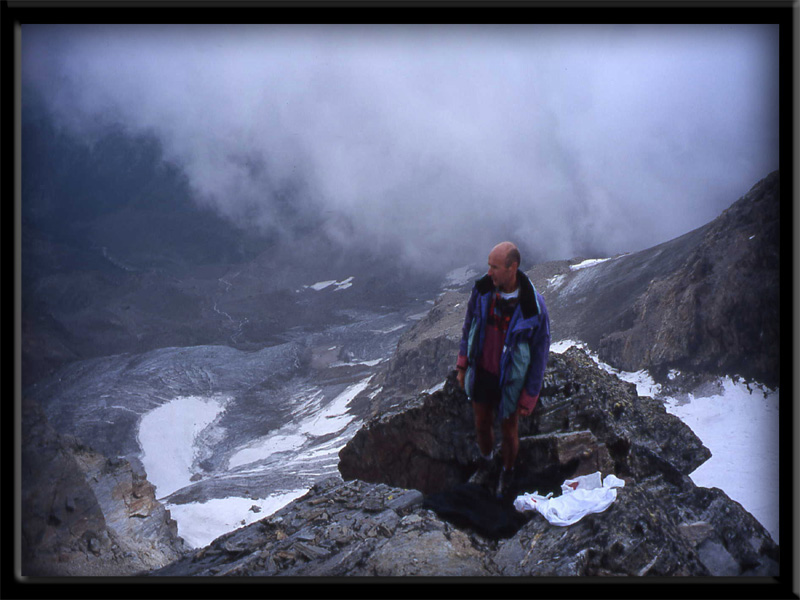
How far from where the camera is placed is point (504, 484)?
415 cm

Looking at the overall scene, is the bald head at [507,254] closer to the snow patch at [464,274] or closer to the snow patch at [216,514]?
the snow patch at [464,274]

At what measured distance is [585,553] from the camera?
3.23 metres

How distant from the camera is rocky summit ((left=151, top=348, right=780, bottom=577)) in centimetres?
334

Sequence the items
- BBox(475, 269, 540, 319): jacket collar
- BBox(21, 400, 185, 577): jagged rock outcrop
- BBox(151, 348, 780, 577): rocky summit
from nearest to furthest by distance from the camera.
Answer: BBox(151, 348, 780, 577): rocky summit → BBox(475, 269, 540, 319): jacket collar → BBox(21, 400, 185, 577): jagged rock outcrop

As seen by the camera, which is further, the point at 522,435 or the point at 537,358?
the point at 522,435

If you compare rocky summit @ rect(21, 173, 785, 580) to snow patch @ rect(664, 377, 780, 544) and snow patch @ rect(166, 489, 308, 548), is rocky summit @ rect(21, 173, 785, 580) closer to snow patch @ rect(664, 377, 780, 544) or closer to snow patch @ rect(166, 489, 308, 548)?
snow patch @ rect(664, 377, 780, 544)

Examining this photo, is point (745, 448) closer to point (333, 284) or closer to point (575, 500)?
point (575, 500)

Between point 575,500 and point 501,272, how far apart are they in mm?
1942

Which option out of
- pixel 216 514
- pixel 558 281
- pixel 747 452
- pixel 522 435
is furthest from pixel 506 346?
pixel 216 514

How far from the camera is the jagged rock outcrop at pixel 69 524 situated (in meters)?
4.50

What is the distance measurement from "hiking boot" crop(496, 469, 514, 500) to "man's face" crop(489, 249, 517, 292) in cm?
175

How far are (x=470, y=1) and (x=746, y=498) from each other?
16.6 feet

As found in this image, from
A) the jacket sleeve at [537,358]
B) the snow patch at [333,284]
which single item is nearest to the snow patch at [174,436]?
the snow patch at [333,284]

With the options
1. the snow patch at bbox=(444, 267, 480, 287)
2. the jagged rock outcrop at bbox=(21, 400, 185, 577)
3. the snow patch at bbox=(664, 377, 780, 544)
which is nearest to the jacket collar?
the snow patch at bbox=(444, 267, 480, 287)
